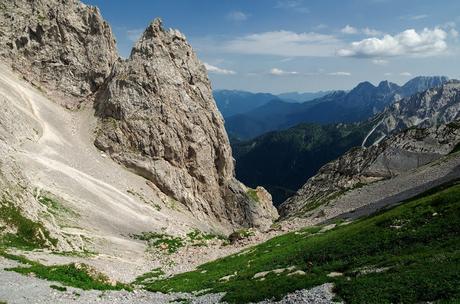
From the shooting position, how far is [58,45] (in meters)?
115

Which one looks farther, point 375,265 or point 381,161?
point 381,161

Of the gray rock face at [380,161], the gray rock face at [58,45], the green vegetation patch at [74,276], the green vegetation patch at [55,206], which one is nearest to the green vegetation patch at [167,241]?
the green vegetation patch at [55,206]

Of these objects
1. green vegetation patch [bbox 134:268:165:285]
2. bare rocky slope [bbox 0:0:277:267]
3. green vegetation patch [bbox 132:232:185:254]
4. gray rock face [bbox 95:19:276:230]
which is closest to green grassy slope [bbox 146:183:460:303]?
green vegetation patch [bbox 134:268:165:285]

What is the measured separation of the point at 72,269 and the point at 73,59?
310ft

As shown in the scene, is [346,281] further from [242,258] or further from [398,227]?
[242,258]

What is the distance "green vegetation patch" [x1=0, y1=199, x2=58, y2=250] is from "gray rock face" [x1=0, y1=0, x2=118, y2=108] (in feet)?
218

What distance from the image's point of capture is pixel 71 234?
183ft

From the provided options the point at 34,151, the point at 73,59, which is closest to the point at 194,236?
the point at 34,151

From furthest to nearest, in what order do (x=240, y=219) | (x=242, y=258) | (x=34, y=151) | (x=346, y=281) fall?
(x=240, y=219) < (x=34, y=151) < (x=242, y=258) < (x=346, y=281)

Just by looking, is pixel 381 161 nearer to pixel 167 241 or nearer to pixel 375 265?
pixel 167 241

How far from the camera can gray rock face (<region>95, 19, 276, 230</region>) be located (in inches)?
3896

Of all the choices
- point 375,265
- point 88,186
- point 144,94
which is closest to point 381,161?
point 144,94

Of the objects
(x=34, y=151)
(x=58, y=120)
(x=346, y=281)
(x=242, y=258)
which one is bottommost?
(x=242, y=258)

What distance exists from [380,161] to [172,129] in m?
50.6
